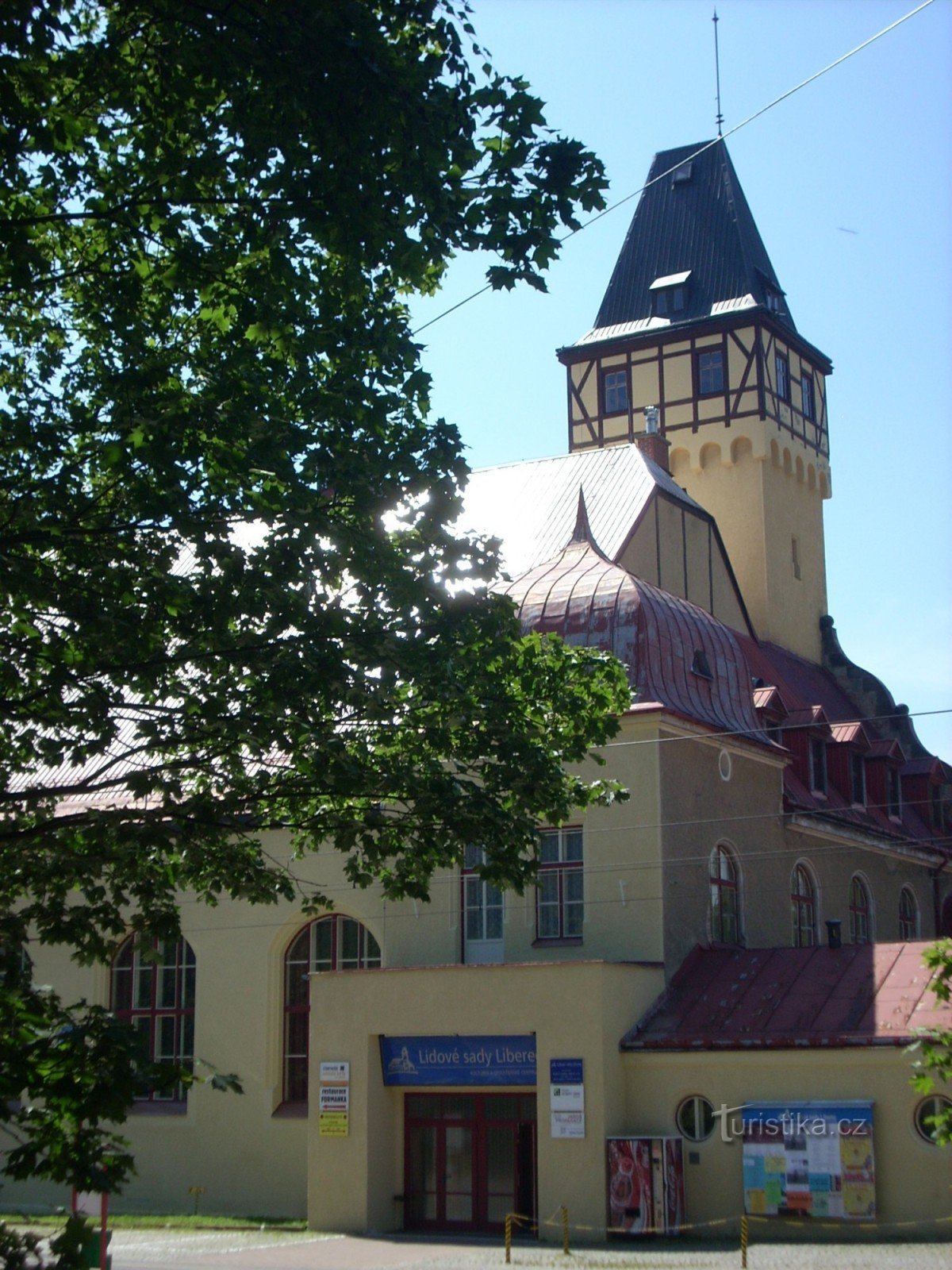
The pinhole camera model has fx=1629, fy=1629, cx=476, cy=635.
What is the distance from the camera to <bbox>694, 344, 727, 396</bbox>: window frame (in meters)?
39.8

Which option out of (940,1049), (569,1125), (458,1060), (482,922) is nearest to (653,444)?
(482,922)

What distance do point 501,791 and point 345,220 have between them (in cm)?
445

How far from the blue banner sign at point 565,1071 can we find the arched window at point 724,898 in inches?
159

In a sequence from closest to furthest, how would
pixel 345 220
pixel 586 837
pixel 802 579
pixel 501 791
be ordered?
pixel 345 220
pixel 501 791
pixel 586 837
pixel 802 579

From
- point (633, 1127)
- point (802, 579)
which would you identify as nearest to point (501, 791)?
point (633, 1127)

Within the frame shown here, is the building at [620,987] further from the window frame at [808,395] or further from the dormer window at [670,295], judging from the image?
the window frame at [808,395]

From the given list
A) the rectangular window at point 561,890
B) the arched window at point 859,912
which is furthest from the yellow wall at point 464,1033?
the arched window at point 859,912

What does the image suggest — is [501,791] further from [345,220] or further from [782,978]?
[782,978]

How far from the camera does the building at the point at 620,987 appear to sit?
22172mm

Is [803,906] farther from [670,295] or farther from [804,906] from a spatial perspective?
[670,295]

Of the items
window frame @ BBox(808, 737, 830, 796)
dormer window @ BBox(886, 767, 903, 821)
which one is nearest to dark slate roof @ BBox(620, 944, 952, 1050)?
window frame @ BBox(808, 737, 830, 796)

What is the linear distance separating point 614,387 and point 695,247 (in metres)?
4.76

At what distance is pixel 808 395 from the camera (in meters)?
42.4

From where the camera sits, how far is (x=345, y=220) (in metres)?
9.45
